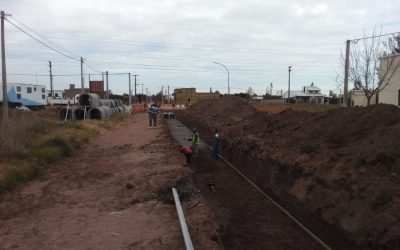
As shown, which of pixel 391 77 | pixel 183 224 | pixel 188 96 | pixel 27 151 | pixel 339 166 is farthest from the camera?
pixel 188 96

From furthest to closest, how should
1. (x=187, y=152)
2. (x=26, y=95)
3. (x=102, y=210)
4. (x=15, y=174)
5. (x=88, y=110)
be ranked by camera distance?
1. (x=26, y=95)
2. (x=88, y=110)
3. (x=187, y=152)
4. (x=15, y=174)
5. (x=102, y=210)

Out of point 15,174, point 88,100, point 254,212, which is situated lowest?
point 254,212

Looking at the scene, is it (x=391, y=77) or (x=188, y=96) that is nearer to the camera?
(x=391, y=77)

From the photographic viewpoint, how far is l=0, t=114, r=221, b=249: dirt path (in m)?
8.58

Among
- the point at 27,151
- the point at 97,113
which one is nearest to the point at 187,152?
the point at 27,151

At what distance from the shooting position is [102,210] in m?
10.9

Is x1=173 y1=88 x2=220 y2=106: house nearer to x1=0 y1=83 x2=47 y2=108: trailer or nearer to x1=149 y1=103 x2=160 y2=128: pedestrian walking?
x1=0 y1=83 x2=47 y2=108: trailer

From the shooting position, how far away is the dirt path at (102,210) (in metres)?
8.58

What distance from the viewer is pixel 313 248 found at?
9758 mm

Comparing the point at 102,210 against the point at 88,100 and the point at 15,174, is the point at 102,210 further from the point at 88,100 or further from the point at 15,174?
the point at 88,100

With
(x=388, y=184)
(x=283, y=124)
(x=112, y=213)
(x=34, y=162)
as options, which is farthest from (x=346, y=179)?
(x=283, y=124)

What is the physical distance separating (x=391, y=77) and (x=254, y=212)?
31.3 meters

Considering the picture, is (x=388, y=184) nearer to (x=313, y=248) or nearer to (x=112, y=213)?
(x=313, y=248)

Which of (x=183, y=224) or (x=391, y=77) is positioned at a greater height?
(x=391, y=77)
